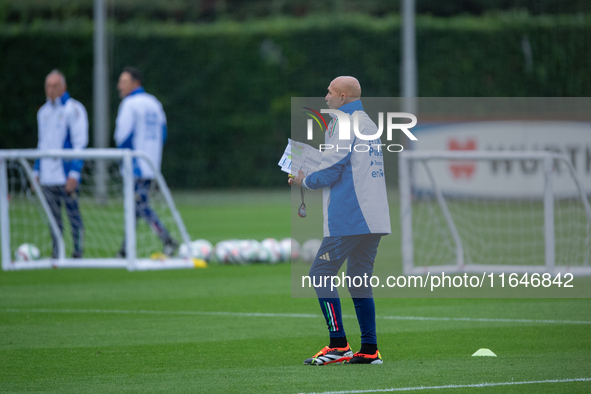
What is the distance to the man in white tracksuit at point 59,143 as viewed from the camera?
33.8ft

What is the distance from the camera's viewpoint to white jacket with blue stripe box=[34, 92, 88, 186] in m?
10.3

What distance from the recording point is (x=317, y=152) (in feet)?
17.3

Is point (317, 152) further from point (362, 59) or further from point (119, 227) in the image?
point (362, 59)

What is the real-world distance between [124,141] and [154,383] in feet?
20.3

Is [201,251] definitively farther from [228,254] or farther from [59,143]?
[59,143]

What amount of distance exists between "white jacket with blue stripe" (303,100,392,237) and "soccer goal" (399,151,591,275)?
397cm

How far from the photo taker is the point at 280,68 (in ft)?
85.6

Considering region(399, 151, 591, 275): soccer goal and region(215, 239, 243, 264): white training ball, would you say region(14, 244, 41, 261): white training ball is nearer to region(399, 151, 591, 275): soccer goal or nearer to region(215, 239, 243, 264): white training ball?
region(215, 239, 243, 264): white training ball

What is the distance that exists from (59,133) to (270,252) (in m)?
2.97

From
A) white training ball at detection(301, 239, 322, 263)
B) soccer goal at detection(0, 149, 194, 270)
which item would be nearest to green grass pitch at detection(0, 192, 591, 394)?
soccer goal at detection(0, 149, 194, 270)

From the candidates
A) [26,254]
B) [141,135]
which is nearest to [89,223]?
[26,254]

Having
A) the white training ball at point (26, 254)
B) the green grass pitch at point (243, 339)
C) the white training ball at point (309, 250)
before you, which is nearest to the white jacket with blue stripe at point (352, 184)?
the green grass pitch at point (243, 339)

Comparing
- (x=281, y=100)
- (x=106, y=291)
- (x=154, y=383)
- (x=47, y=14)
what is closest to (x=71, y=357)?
(x=154, y=383)

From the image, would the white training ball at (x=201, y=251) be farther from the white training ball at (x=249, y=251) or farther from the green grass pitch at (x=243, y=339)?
the green grass pitch at (x=243, y=339)
